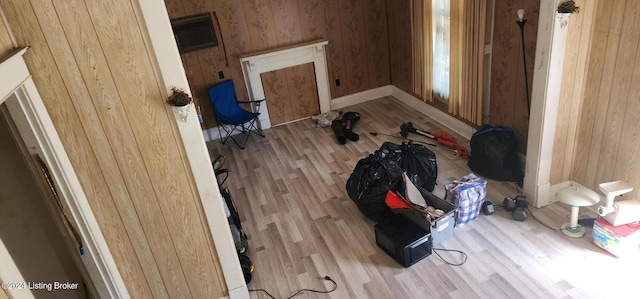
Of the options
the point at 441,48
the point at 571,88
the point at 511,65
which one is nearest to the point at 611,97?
the point at 571,88

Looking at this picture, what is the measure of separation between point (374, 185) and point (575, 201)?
58.9 inches

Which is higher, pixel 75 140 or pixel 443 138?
pixel 75 140

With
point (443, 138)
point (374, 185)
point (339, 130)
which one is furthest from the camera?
point (339, 130)

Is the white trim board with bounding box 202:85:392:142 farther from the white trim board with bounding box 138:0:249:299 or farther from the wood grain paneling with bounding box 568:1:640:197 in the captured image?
the white trim board with bounding box 138:0:249:299

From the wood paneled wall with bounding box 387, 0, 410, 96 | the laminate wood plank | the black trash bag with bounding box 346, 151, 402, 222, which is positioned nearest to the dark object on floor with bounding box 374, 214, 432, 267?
the black trash bag with bounding box 346, 151, 402, 222

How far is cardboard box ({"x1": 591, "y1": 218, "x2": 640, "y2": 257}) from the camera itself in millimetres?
2916

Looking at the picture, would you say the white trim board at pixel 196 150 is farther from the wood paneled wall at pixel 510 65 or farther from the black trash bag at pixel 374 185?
the wood paneled wall at pixel 510 65

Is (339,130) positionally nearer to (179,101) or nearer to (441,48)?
(441,48)

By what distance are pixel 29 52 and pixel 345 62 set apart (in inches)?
169

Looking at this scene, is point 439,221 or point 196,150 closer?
point 196,150

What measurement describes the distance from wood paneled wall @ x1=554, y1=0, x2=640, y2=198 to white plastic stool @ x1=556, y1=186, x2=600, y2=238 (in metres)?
0.28

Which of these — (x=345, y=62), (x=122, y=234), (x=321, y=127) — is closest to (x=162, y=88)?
(x=122, y=234)

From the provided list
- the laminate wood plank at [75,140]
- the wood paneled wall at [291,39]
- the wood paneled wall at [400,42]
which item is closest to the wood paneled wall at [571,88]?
the wood paneled wall at [400,42]

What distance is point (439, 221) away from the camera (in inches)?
126
